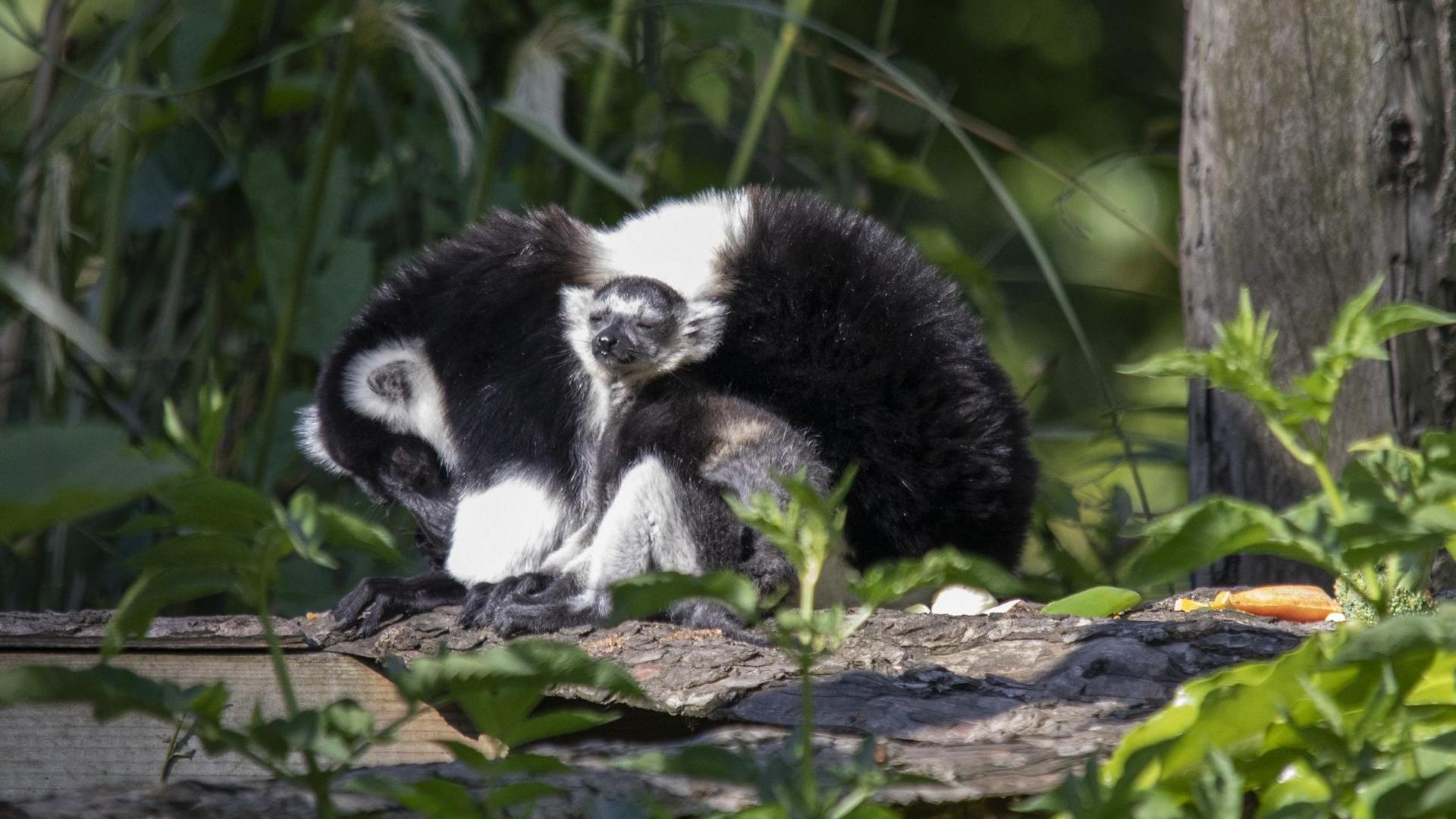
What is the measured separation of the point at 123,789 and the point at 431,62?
2505 mm

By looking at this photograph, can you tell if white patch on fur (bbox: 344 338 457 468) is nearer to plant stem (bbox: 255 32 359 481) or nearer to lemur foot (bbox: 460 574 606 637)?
plant stem (bbox: 255 32 359 481)

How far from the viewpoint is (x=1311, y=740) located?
1.46 metres

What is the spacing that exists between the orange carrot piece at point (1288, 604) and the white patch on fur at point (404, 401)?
2.08 metres

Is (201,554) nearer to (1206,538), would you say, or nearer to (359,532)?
(359,532)

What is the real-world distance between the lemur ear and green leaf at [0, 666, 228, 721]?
220 centimetres

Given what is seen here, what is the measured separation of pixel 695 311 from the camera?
3568 millimetres

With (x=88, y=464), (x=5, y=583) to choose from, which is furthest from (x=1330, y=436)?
(x=5, y=583)

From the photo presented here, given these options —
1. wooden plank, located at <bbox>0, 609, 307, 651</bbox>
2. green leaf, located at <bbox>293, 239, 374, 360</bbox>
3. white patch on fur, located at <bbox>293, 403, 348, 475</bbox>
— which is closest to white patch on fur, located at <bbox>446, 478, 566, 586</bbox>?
wooden plank, located at <bbox>0, 609, 307, 651</bbox>

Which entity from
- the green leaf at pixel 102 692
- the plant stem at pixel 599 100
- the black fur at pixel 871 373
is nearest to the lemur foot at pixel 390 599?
the black fur at pixel 871 373

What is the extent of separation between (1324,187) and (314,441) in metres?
2.90

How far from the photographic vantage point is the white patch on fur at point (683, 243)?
12.1 ft

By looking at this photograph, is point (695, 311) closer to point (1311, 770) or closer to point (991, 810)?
point (991, 810)

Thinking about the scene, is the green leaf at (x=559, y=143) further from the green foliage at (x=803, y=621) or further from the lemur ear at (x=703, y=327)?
the green foliage at (x=803, y=621)

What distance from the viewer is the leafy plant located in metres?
1.54
